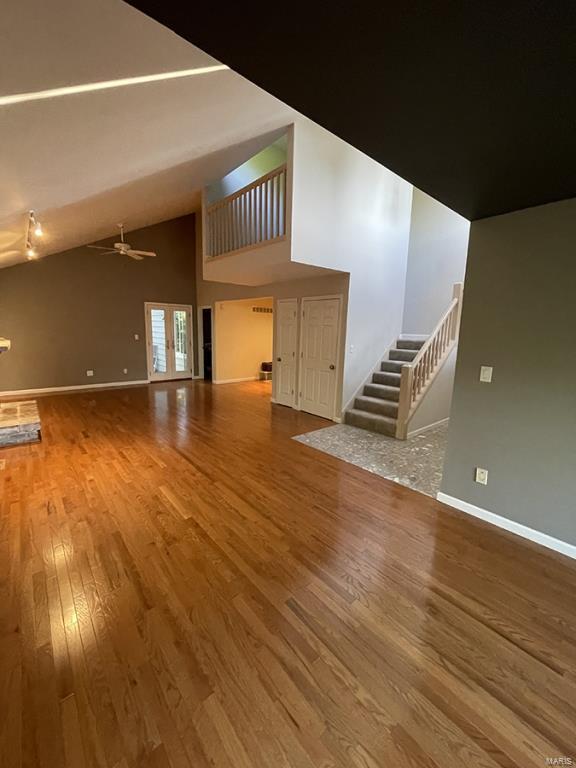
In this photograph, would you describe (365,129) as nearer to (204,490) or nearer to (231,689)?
(231,689)

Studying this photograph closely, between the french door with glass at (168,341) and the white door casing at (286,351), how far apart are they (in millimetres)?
3784

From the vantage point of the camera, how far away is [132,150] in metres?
2.84

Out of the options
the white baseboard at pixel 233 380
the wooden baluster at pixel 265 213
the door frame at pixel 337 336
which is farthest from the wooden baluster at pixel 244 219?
the white baseboard at pixel 233 380

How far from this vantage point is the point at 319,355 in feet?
18.3

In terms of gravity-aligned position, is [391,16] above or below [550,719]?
above

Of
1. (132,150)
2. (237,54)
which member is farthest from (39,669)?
(132,150)

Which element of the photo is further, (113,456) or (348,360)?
(348,360)

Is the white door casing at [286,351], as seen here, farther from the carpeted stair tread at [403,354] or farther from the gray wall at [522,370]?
the gray wall at [522,370]

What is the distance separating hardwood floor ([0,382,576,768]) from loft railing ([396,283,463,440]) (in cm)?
172

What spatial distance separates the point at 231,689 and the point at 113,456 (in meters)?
3.05

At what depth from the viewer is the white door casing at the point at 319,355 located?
5316 millimetres

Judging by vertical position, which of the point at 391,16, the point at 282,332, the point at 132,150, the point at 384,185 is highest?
the point at 384,185

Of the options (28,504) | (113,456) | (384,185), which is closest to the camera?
(28,504)

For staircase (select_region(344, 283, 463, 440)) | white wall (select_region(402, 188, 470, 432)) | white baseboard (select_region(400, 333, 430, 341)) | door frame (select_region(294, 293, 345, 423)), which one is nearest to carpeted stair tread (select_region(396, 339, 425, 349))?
white baseboard (select_region(400, 333, 430, 341))
